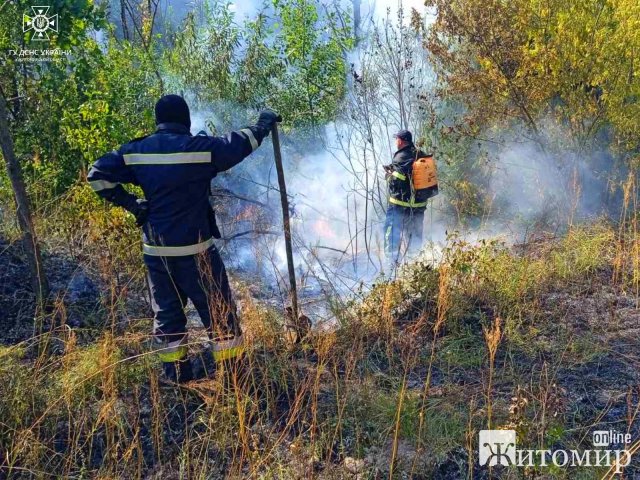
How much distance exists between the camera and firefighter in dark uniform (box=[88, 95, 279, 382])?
3.50 metres

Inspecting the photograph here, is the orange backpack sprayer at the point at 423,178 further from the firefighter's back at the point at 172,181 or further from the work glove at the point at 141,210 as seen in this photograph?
the work glove at the point at 141,210

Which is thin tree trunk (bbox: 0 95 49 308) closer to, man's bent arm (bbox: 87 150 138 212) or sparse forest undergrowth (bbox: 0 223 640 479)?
sparse forest undergrowth (bbox: 0 223 640 479)

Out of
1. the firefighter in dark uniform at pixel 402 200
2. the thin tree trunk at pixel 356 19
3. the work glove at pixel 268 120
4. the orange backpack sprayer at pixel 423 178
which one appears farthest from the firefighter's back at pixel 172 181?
the thin tree trunk at pixel 356 19

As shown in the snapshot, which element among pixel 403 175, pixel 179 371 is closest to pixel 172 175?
pixel 179 371

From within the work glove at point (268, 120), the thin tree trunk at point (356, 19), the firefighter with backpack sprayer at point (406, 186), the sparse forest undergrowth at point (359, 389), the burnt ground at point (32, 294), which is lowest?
the sparse forest undergrowth at point (359, 389)

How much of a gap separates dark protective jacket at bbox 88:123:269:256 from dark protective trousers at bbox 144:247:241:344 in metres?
0.07

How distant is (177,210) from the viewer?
11.7 ft

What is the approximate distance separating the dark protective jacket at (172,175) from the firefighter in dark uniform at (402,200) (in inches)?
130

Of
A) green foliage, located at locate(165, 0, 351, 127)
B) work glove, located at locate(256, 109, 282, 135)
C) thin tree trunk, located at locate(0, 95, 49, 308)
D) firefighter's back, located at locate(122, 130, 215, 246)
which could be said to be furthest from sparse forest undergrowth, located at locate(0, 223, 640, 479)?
green foliage, located at locate(165, 0, 351, 127)

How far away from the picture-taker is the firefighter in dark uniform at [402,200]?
6652 millimetres

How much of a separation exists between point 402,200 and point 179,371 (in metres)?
3.86

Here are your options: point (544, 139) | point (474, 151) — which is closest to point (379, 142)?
point (474, 151)

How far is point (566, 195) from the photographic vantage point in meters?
7.58

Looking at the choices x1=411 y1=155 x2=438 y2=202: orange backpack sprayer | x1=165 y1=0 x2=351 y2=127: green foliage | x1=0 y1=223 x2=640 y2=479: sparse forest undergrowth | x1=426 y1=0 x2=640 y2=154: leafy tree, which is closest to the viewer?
x1=0 y1=223 x2=640 y2=479: sparse forest undergrowth
